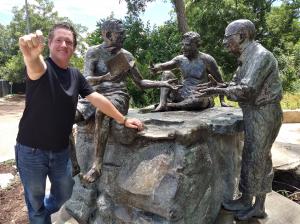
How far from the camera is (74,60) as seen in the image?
1125 centimetres

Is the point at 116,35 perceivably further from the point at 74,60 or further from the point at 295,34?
the point at 295,34

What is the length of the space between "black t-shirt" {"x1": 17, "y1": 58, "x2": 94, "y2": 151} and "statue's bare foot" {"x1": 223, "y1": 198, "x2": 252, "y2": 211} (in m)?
1.80

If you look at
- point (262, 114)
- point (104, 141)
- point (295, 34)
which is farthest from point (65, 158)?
point (295, 34)

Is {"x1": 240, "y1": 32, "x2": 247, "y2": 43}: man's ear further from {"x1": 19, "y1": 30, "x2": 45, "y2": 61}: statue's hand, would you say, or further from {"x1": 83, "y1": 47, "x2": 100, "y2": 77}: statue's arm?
{"x1": 19, "y1": 30, "x2": 45, "y2": 61}: statue's hand

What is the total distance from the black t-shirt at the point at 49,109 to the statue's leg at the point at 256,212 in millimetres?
1893

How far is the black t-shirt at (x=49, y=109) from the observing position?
9.12 ft

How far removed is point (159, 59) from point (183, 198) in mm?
6941

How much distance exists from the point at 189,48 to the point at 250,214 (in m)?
1.95

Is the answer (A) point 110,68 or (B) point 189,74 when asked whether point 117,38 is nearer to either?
(A) point 110,68

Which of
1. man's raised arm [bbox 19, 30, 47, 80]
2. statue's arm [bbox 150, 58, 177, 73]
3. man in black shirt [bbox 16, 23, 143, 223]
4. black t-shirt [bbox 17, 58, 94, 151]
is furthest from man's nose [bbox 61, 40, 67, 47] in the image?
statue's arm [bbox 150, 58, 177, 73]

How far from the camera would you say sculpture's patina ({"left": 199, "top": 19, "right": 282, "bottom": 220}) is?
3.27 meters

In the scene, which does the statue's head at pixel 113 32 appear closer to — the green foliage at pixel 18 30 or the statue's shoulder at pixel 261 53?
the statue's shoulder at pixel 261 53

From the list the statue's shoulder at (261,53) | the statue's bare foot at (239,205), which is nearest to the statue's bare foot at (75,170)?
the statue's bare foot at (239,205)

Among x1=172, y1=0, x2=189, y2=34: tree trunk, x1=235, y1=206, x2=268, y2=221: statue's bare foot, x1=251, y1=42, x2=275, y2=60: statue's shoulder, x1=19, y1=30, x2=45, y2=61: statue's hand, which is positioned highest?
x1=172, y1=0, x2=189, y2=34: tree trunk
